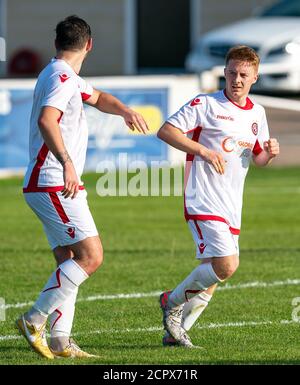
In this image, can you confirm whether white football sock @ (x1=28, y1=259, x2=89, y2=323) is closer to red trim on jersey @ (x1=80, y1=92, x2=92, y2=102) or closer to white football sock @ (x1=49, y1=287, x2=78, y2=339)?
white football sock @ (x1=49, y1=287, x2=78, y2=339)

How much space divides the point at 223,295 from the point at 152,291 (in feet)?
2.00

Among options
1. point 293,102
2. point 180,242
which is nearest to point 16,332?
point 180,242

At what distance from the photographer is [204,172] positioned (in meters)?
8.16

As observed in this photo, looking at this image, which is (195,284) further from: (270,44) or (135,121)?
(270,44)

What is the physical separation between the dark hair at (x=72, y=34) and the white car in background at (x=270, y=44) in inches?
647

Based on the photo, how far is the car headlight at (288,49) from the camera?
80.2ft

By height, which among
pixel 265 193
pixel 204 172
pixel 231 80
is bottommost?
pixel 265 193

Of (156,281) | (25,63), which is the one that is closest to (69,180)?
(156,281)

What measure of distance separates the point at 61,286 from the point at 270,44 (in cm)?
1737

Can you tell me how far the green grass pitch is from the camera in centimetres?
816

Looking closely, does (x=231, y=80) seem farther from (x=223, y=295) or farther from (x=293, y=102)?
(x=293, y=102)

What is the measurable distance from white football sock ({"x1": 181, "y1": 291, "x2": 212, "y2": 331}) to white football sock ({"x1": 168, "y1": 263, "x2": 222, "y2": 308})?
75 mm

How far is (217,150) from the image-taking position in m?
8.18

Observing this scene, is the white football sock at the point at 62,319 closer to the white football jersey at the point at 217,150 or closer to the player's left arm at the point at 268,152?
the white football jersey at the point at 217,150
